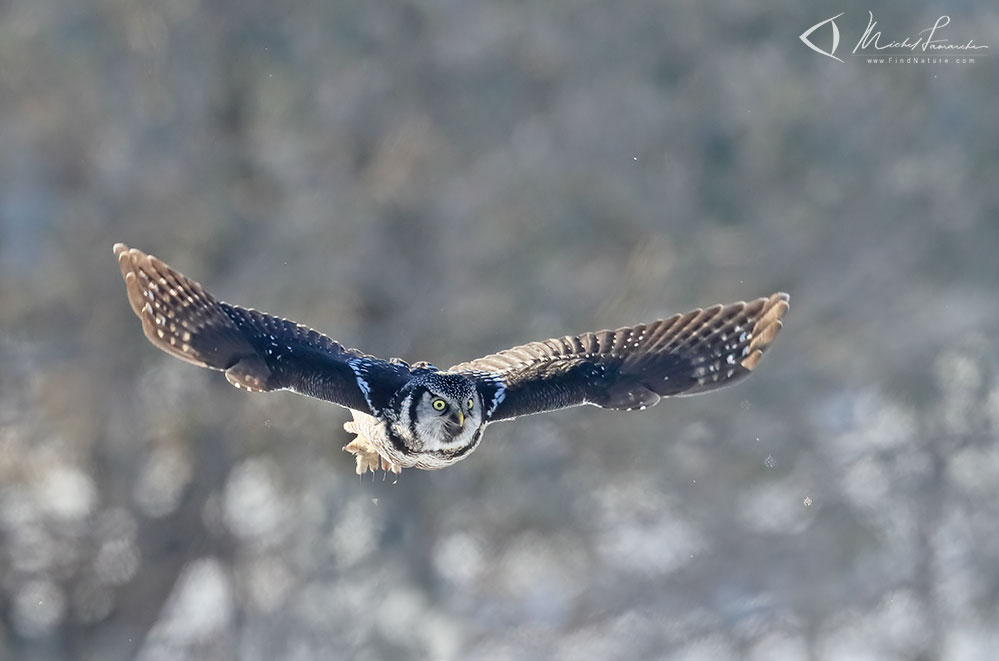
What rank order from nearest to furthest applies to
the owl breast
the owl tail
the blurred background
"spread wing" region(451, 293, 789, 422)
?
the owl tail, the owl breast, "spread wing" region(451, 293, 789, 422), the blurred background

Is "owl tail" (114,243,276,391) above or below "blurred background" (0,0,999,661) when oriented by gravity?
below

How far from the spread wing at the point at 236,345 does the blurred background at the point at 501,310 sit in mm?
4386

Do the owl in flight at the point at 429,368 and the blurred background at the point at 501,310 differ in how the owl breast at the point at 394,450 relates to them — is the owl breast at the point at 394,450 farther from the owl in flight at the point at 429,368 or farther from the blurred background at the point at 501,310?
the blurred background at the point at 501,310

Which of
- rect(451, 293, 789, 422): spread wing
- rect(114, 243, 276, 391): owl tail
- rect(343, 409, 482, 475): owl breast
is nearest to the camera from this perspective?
rect(114, 243, 276, 391): owl tail

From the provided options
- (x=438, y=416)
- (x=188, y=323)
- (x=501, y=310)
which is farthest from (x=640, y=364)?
(x=501, y=310)

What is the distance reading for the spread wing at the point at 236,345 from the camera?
14.4ft

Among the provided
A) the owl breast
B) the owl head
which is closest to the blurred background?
the owl breast

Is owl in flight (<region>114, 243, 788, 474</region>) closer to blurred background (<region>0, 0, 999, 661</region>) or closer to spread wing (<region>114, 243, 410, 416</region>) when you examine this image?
spread wing (<region>114, 243, 410, 416</region>)

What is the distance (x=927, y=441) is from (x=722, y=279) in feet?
7.83

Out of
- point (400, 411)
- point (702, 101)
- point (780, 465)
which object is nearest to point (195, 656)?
point (780, 465)

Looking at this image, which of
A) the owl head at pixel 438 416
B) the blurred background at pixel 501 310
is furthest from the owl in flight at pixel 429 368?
the blurred background at pixel 501 310

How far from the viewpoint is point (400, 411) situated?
177 inches

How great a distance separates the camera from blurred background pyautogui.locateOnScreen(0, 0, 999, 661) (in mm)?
9320

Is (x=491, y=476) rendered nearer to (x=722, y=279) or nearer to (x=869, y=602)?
(x=722, y=279)
